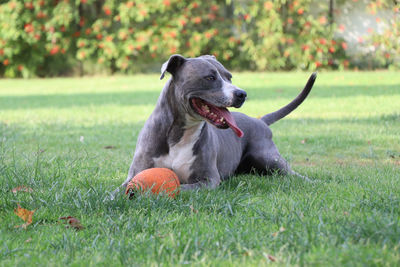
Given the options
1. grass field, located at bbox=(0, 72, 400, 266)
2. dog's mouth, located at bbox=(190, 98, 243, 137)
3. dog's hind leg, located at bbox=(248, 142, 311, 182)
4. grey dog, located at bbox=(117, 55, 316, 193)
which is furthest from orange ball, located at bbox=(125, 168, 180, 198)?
dog's hind leg, located at bbox=(248, 142, 311, 182)

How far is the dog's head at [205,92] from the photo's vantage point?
12.5 feet

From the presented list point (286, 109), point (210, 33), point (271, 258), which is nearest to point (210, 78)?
point (286, 109)

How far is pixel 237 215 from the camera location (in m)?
3.08

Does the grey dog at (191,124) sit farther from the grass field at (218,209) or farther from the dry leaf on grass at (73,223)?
the dry leaf on grass at (73,223)

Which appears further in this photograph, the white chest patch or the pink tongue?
the white chest patch

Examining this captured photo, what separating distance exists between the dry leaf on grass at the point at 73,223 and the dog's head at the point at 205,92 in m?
1.30

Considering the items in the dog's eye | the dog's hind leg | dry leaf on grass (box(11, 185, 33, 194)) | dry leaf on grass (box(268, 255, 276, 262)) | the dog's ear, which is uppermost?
the dog's ear

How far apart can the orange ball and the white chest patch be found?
0.31 m

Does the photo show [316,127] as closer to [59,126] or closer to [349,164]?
[349,164]

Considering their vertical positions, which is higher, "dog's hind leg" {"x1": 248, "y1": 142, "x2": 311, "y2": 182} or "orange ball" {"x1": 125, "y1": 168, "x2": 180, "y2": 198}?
"orange ball" {"x1": 125, "y1": 168, "x2": 180, "y2": 198}

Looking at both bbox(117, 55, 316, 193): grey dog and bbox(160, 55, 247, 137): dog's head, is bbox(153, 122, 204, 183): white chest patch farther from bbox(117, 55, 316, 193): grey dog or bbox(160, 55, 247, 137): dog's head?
bbox(160, 55, 247, 137): dog's head

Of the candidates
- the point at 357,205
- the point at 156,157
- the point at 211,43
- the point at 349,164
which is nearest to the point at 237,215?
the point at 357,205

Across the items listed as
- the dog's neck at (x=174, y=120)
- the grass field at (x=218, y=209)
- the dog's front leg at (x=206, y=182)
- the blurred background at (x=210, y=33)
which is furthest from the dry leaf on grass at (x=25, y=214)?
the blurred background at (x=210, y=33)

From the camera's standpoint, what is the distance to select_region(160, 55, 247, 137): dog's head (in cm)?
381
